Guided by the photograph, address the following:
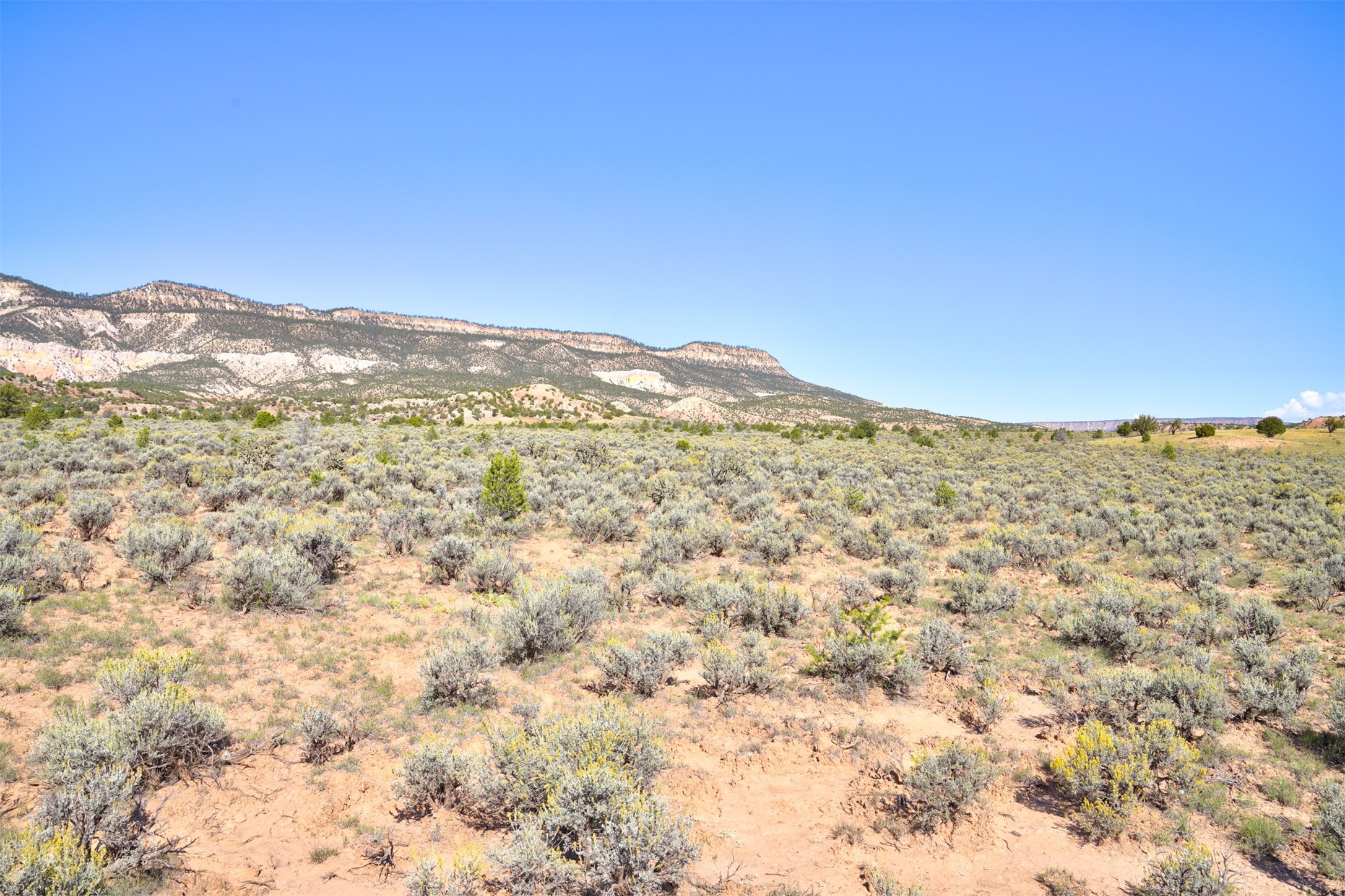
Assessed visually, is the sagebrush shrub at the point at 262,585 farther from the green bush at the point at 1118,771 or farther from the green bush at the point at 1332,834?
the green bush at the point at 1332,834

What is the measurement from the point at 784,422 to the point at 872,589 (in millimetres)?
87019

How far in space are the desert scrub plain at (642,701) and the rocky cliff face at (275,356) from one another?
307 ft

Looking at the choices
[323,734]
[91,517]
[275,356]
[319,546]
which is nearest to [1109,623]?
[323,734]

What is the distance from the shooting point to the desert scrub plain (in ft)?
16.6

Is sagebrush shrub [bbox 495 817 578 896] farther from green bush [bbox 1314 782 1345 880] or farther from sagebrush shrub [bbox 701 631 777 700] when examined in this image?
green bush [bbox 1314 782 1345 880]

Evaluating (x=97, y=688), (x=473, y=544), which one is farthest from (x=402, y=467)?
(x=97, y=688)

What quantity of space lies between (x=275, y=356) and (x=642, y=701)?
158m

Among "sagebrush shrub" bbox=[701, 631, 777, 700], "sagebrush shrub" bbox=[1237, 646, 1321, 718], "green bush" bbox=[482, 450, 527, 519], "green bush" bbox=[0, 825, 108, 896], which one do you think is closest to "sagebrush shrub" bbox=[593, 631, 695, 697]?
"sagebrush shrub" bbox=[701, 631, 777, 700]

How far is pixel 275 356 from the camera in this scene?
13288cm

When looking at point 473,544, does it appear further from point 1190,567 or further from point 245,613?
point 1190,567

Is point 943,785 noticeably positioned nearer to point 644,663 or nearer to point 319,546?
point 644,663

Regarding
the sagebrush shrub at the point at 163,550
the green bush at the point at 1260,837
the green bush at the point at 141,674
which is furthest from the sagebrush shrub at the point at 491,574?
the green bush at the point at 1260,837

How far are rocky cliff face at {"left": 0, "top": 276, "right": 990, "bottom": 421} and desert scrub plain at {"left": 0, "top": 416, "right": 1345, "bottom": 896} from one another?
307ft

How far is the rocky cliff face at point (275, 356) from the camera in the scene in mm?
116500
